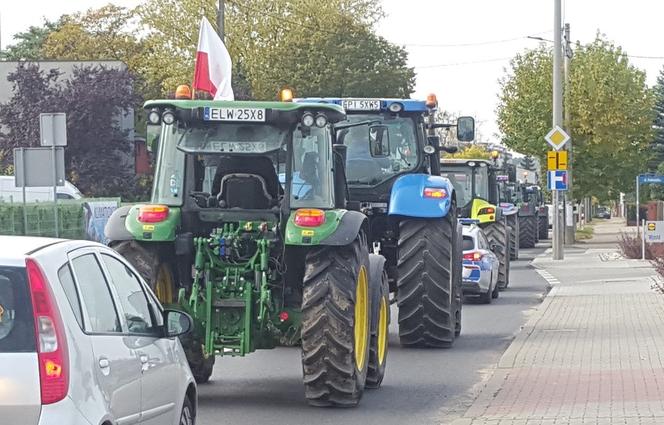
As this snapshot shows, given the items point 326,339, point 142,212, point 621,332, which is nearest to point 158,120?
point 142,212

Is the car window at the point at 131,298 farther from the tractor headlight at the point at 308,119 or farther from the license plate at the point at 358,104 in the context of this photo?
the license plate at the point at 358,104

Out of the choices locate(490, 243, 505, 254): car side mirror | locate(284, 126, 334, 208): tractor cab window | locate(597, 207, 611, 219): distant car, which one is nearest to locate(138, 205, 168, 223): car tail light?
locate(284, 126, 334, 208): tractor cab window

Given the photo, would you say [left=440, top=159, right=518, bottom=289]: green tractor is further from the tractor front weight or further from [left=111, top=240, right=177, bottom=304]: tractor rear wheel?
the tractor front weight

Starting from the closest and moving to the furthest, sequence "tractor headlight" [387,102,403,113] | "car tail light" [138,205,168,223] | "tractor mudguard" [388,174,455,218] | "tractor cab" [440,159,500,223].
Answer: "car tail light" [138,205,168,223] < "tractor mudguard" [388,174,455,218] < "tractor headlight" [387,102,403,113] < "tractor cab" [440,159,500,223]

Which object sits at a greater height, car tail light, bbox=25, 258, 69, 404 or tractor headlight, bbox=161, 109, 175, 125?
tractor headlight, bbox=161, 109, 175, 125

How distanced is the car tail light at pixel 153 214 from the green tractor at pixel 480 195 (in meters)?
16.8

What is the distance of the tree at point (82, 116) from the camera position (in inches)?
2219

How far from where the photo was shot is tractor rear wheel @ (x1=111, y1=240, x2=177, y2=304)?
11.8 metres

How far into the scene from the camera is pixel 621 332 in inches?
692

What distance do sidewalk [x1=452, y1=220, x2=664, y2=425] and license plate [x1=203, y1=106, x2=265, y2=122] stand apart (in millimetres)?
3076

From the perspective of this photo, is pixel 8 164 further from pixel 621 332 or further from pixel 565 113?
pixel 621 332

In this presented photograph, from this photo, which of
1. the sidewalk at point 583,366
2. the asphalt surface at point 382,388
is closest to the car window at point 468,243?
the sidewalk at point 583,366

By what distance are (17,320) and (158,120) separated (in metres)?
6.21

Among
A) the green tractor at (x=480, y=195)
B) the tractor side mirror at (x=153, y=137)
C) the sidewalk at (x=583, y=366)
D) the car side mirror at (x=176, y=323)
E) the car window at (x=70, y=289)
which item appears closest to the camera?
the car window at (x=70, y=289)
